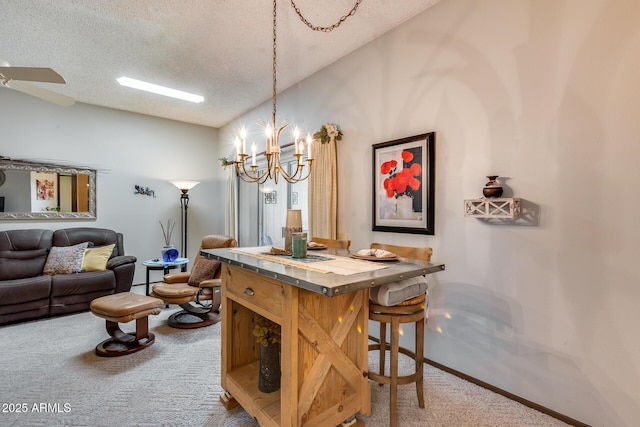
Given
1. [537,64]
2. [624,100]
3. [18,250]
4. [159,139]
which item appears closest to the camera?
[624,100]

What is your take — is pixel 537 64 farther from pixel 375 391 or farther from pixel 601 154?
pixel 375 391

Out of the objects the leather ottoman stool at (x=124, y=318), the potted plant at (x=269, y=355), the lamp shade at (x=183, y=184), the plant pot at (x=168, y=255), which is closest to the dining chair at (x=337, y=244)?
the potted plant at (x=269, y=355)

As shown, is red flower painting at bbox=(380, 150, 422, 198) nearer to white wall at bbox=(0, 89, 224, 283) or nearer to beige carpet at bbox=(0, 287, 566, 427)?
beige carpet at bbox=(0, 287, 566, 427)

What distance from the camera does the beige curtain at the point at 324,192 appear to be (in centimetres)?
325

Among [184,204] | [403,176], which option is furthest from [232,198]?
[403,176]

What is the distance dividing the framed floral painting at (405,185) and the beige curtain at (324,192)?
52cm

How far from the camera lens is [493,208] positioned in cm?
198

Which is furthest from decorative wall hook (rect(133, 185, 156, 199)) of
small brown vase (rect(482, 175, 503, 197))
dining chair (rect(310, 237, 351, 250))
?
small brown vase (rect(482, 175, 503, 197))

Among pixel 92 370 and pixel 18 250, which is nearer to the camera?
pixel 92 370

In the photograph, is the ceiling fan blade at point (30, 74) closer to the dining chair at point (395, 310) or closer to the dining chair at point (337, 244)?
the dining chair at point (337, 244)

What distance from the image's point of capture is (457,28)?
2268mm

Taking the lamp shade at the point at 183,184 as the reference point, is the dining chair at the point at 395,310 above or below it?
below

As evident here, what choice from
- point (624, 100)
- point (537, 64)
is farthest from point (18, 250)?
point (624, 100)

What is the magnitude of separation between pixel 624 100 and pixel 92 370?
3949mm
